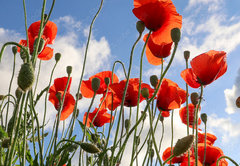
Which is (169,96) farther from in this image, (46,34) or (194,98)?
(46,34)

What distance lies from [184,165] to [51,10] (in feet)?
3.49

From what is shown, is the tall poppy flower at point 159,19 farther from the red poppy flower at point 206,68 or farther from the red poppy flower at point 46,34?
the red poppy flower at point 46,34

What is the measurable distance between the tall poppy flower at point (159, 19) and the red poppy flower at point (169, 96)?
0.79ft

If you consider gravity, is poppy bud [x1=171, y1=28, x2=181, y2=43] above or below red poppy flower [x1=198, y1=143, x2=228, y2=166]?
above

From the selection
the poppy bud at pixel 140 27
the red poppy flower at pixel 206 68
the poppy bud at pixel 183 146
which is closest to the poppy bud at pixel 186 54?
the red poppy flower at pixel 206 68

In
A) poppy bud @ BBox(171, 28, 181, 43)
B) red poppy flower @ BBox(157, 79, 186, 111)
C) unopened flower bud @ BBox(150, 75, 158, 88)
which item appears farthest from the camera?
red poppy flower @ BBox(157, 79, 186, 111)

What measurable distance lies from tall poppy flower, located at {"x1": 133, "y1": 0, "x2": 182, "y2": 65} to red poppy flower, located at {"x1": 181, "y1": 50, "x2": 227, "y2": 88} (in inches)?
7.2

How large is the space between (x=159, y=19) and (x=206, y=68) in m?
0.39

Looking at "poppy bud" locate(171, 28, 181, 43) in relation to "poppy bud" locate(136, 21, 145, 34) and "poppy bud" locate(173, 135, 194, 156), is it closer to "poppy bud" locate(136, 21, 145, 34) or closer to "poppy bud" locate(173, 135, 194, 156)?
"poppy bud" locate(136, 21, 145, 34)

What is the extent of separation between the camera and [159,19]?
4.57 feet

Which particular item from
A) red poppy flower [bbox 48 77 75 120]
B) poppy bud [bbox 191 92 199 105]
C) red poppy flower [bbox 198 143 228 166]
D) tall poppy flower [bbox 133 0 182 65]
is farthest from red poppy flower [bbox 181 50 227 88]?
red poppy flower [bbox 48 77 75 120]

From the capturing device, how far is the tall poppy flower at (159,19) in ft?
4.48

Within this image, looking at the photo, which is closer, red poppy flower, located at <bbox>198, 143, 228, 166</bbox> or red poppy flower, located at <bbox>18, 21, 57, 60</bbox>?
red poppy flower, located at <bbox>198, 143, 228, 166</bbox>

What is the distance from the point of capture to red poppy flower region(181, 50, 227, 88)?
1513mm
